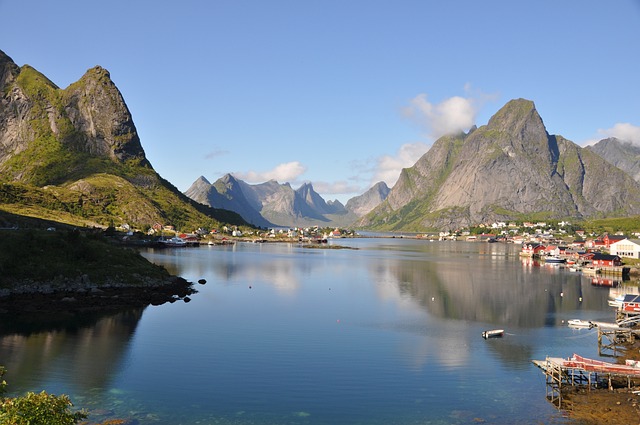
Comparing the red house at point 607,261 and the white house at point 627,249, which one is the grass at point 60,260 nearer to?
the red house at point 607,261

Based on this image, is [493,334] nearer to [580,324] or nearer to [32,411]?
[580,324]

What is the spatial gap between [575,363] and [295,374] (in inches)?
960

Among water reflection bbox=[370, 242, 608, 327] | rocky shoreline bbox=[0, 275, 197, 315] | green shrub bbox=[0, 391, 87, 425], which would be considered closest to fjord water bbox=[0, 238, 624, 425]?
water reflection bbox=[370, 242, 608, 327]

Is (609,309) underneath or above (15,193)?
underneath

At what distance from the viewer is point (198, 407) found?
38438 millimetres

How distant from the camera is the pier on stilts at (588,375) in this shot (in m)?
43.8

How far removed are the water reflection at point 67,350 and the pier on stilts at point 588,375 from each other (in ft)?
124

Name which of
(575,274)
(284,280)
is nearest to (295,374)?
(284,280)

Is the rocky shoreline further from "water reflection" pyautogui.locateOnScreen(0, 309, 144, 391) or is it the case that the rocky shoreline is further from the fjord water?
Answer: "water reflection" pyautogui.locateOnScreen(0, 309, 144, 391)

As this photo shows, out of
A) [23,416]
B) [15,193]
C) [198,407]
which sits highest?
[15,193]

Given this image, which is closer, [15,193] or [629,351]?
[629,351]

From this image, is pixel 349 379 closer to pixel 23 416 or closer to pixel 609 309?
pixel 23 416

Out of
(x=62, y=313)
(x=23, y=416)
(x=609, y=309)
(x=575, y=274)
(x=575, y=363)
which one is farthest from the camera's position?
(x=575, y=274)

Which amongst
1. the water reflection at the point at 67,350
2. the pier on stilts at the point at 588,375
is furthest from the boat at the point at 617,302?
the water reflection at the point at 67,350
